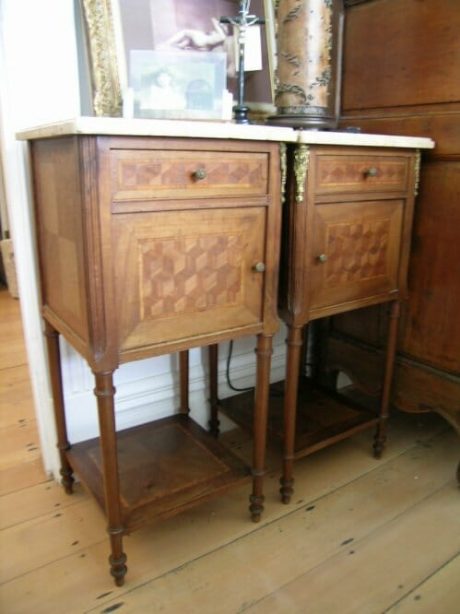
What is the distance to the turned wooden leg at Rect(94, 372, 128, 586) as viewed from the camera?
1.04 metres

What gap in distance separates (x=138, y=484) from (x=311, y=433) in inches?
20.8

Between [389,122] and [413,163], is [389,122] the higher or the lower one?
the higher one

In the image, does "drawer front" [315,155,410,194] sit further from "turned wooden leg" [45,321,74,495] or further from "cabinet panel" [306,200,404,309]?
"turned wooden leg" [45,321,74,495]

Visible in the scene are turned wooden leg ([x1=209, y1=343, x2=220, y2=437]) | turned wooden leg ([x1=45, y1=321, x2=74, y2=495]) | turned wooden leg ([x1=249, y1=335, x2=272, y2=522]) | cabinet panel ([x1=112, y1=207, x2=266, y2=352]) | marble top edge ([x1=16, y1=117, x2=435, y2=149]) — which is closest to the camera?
marble top edge ([x1=16, y1=117, x2=435, y2=149])

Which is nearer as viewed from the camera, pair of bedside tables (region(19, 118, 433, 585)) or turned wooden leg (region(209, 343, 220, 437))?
pair of bedside tables (region(19, 118, 433, 585))

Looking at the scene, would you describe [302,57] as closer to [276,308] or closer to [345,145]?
[345,145]

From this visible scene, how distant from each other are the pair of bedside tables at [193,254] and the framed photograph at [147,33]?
259mm

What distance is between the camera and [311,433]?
155cm

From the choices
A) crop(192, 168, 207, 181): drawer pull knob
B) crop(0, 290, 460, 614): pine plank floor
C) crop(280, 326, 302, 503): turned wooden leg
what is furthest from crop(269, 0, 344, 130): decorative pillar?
crop(0, 290, 460, 614): pine plank floor

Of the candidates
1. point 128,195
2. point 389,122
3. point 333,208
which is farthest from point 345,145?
point 128,195

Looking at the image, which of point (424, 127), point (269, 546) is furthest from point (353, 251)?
point (269, 546)

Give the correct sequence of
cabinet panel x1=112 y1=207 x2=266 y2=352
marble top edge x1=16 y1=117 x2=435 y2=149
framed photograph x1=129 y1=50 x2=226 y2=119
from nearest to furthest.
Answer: marble top edge x1=16 y1=117 x2=435 y2=149 → cabinet panel x1=112 y1=207 x2=266 y2=352 → framed photograph x1=129 y1=50 x2=226 y2=119

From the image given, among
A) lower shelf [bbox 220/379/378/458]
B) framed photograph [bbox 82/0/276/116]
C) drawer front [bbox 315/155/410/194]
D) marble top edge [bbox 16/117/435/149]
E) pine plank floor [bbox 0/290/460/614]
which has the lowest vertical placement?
pine plank floor [bbox 0/290/460/614]

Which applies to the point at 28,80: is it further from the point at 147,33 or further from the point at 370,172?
the point at 370,172
